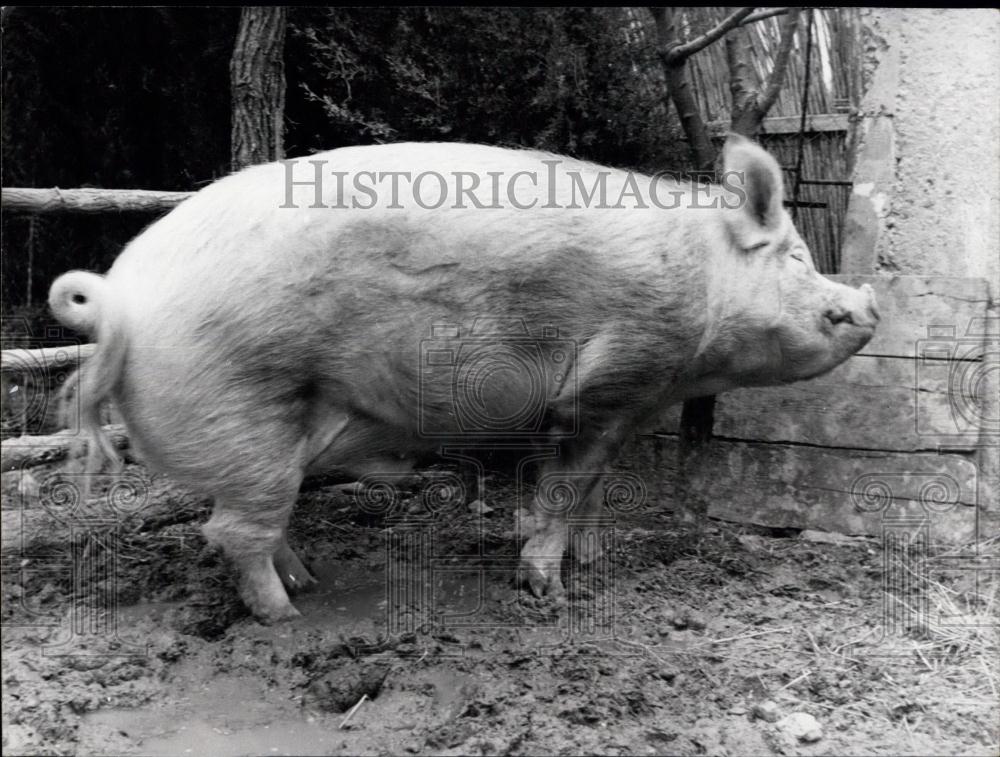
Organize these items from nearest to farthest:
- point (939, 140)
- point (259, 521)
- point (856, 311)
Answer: point (259, 521), point (856, 311), point (939, 140)

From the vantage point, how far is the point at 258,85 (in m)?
4.36

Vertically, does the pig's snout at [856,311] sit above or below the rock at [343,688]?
above

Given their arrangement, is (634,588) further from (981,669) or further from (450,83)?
(450,83)

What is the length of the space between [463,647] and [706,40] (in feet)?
9.13

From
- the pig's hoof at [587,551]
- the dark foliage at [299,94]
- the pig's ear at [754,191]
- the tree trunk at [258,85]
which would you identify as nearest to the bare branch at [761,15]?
the dark foliage at [299,94]

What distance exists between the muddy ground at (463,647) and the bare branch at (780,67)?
194 cm

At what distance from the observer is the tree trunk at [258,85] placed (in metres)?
4.33

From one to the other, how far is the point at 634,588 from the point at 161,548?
1876mm

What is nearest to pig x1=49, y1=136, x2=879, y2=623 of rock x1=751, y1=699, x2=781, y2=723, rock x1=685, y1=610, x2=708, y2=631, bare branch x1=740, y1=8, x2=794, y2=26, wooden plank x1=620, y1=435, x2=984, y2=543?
rock x1=685, y1=610, x2=708, y2=631

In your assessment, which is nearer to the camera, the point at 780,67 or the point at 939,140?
the point at 939,140

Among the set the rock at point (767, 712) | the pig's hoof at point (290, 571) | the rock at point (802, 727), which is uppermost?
the pig's hoof at point (290, 571)

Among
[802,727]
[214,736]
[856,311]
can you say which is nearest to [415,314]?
[214,736]

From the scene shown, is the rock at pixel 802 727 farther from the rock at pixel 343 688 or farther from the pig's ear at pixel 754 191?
the pig's ear at pixel 754 191

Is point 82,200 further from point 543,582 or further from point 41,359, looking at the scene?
point 543,582
